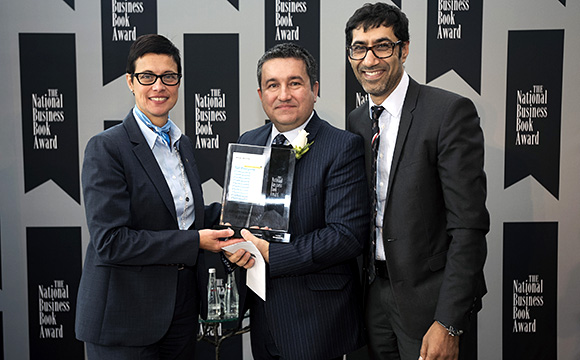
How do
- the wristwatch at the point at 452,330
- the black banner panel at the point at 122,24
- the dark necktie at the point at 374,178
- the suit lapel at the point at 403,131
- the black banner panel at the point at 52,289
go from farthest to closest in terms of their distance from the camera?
the black banner panel at the point at 52,289, the black banner panel at the point at 122,24, the dark necktie at the point at 374,178, the suit lapel at the point at 403,131, the wristwatch at the point at 452,330

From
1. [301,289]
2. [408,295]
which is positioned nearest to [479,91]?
[408,295]

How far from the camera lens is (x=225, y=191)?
79.9 inches

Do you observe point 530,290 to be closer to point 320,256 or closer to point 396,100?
point 396,100

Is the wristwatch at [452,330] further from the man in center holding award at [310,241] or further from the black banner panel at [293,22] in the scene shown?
the black banner panel at [293,22]

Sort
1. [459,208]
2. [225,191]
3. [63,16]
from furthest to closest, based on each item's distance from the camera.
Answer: [63,16] → [225,191] → [459,208]

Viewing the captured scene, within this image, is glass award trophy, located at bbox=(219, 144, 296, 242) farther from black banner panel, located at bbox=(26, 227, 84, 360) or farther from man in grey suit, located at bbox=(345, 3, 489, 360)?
black banner panel, located at bbox=(26, 227, 84, 360)

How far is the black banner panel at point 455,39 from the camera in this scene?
3463 millimetres

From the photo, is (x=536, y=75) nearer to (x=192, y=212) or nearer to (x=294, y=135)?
(x=294, y=135)

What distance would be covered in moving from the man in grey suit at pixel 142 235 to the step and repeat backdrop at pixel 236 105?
4.81 ft

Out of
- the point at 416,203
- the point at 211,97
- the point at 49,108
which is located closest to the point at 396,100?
the point at 416,203

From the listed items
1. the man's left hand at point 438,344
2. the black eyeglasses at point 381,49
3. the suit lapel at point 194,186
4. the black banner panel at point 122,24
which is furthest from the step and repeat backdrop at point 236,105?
the man's left hand at point 438,344

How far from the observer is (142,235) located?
1899 mm

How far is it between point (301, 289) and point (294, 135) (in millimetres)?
660

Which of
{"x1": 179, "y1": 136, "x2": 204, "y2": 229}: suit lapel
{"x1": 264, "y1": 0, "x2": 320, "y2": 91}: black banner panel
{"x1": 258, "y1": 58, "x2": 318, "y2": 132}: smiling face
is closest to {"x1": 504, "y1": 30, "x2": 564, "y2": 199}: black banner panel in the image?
{"x1": 264, "y1": 0, "x2": 320, "y2": 91}: black banner panel
